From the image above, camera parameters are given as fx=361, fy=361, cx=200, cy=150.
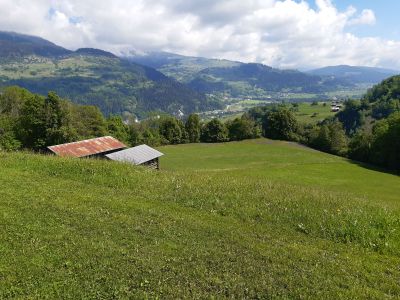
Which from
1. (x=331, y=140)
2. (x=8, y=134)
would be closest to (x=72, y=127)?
(x=8, y=134)

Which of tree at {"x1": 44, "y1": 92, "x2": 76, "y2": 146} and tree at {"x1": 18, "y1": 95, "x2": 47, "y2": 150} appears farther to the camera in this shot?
tree at {"x1": 44, "y1": 92, "x2": 76, "y2": 146}

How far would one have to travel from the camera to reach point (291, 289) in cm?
1025

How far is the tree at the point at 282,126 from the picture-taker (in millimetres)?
137500

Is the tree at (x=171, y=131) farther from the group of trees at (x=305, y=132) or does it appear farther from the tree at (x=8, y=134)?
the tree at (x=8, y=134)

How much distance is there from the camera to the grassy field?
10242 mm

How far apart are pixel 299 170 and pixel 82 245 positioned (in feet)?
237

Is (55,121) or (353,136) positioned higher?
(55,121)

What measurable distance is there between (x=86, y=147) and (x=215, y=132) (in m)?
83.0

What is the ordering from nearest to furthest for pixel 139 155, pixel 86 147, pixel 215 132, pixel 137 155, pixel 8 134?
pixel 86 147
pixel 137 155
pixel 139 155
pixel 8 134
pixel 215 132

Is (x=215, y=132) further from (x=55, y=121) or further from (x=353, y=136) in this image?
(x=55, y=121)

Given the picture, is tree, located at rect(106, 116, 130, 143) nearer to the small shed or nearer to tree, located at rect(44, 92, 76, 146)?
tree, located at rect(44, 92, 76, 146)

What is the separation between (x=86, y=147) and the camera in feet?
191

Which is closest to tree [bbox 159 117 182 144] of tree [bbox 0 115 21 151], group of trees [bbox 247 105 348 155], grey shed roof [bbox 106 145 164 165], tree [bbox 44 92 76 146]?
group of trees [bbox 247 105 348 155]

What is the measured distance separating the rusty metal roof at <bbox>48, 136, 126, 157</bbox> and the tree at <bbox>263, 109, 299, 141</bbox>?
85045mm
